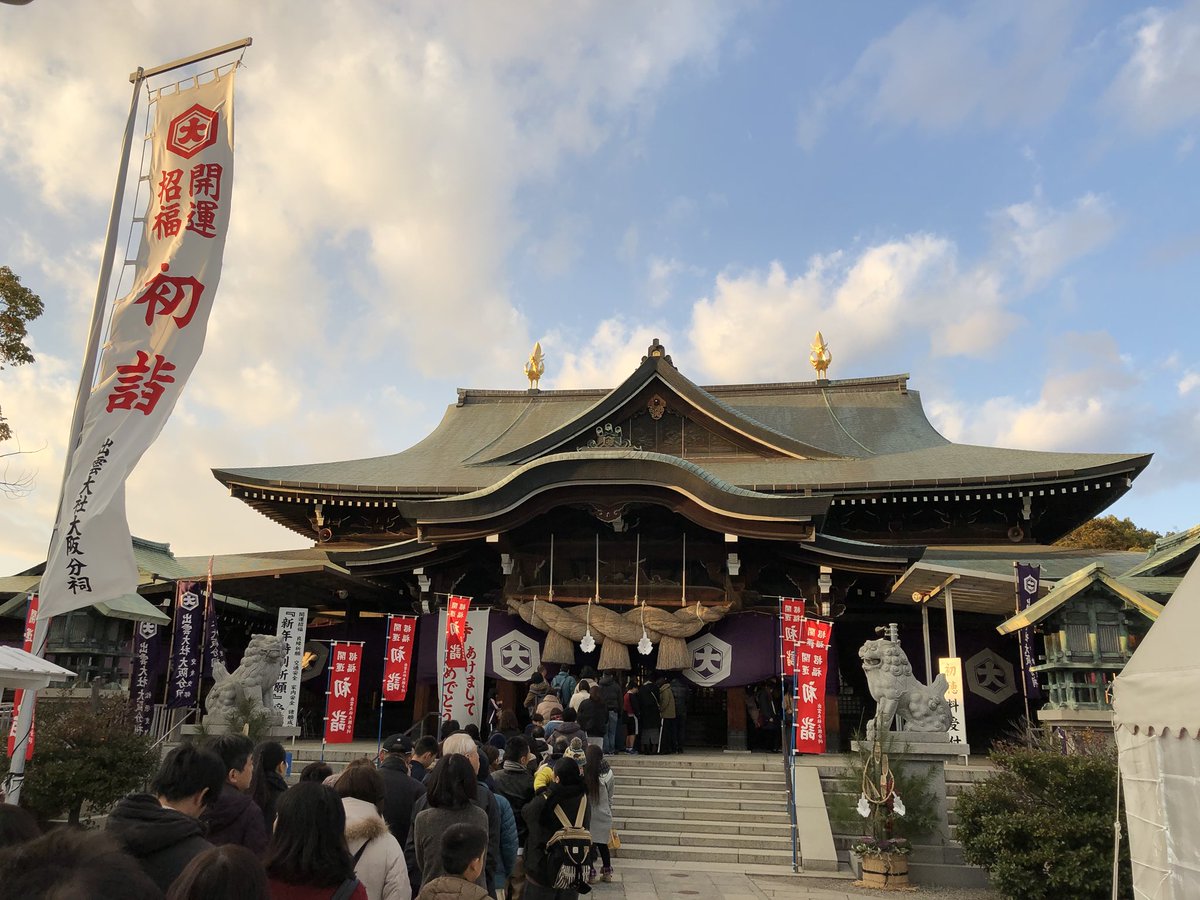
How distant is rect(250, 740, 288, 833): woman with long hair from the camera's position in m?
4.17

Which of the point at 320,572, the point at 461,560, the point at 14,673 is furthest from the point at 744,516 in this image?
the point at 14,673

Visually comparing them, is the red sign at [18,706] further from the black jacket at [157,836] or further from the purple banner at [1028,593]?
the purple banner at [1028,593]

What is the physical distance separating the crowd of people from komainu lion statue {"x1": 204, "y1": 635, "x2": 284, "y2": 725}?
5917 millimetres

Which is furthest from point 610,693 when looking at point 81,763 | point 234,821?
point 234,821

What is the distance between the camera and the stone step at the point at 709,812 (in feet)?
35.0

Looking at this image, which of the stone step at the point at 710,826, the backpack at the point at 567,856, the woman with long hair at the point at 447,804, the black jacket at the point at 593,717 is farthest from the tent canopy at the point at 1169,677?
the black jacket at the point at 593,717

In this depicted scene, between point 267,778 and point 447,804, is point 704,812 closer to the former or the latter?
point 447,804

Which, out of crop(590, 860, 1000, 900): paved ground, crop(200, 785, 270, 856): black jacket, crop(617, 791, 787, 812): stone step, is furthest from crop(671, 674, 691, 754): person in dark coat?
crop(200, 785, 270, 856): black jacket

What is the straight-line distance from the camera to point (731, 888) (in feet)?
28.1

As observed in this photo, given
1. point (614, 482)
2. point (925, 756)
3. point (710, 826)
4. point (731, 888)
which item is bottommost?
point (731, 888)

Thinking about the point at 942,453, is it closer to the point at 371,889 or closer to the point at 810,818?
the point at 810,818

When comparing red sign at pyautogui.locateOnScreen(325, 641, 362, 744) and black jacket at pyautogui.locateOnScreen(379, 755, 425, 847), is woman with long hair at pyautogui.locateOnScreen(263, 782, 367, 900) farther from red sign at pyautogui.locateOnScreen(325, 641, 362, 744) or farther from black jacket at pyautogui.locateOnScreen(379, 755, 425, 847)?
red sign at pyautogui.locateOnScreen(325, 641, 362, 744)

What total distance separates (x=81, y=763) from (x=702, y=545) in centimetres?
963

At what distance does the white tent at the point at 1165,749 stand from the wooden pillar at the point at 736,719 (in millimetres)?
10184
